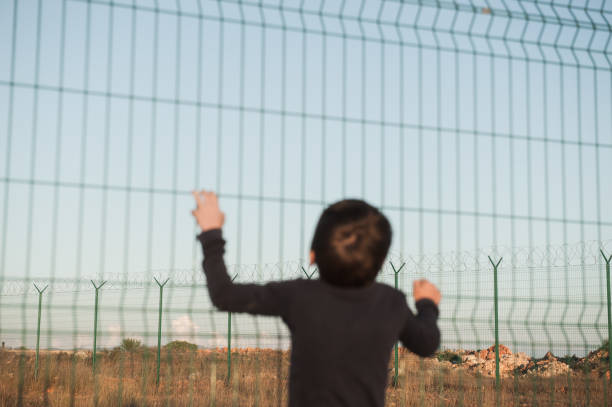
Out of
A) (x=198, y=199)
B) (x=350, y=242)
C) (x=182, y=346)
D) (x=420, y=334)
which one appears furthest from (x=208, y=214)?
(x=182, y=346)

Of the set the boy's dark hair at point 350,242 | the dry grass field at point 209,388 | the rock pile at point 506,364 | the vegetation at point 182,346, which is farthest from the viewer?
the rock pile at point 506,364

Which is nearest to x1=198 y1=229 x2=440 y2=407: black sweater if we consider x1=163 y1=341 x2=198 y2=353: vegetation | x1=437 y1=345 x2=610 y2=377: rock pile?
x1=163 y1=341 x2=198 y2=353: vegetation

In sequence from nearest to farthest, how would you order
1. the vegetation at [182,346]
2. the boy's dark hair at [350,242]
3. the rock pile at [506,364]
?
the boy's dark hair at [350,242]
the vegetation at [182,346]
the rock pile at [506,364]

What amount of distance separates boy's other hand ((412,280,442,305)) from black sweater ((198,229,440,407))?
242 mm

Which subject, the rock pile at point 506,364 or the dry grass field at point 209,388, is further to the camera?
the rock pile at point 506,364

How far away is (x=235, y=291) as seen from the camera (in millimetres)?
1972

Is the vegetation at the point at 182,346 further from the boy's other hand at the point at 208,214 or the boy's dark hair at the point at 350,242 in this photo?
the boy's dark hair at the point at 350,242

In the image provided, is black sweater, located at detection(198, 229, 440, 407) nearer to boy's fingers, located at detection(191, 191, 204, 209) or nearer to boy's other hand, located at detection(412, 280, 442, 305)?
boy's fingers, located at detection(191, 191, 204, 209)

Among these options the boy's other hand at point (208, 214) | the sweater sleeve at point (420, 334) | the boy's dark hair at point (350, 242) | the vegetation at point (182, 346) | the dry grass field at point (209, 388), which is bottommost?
the dry grass field at point (209, 388)

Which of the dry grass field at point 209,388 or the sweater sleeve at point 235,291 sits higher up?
the sweater sleeve at point 235,291

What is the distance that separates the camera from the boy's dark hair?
1.96 m

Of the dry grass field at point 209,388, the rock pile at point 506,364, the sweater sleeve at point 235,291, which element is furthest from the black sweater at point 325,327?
the rock pile at point 506,364

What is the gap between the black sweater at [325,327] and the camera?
1957mm

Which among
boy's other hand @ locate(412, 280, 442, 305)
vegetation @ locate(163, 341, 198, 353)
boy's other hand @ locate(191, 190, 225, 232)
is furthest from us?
vegetation @ locate(163, 341, 198, 353)
